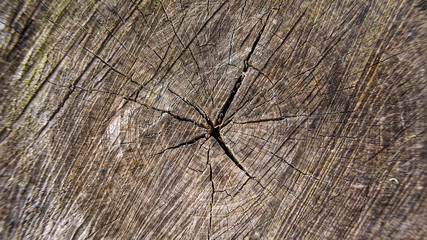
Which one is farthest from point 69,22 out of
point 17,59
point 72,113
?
point 72,113

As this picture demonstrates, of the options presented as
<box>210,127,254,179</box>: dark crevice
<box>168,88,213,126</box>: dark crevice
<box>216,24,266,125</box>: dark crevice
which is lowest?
<box>210,127,254,179</box>: dark crevice

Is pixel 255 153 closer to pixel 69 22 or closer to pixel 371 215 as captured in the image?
pixel 371 215

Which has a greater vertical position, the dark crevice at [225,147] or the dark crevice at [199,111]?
the dark crevice at [199,111]

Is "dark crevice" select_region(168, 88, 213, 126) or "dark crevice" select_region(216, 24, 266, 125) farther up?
"dark crevice" select_region(216, 24, 266, 125)

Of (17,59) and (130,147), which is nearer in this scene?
(17,59)

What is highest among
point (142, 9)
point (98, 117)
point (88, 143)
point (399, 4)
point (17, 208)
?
point (399, 4)

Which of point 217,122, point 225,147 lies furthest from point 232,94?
point 225,147

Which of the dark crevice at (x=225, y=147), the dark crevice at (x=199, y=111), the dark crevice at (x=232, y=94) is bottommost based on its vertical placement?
the dark crevice at (x=225, y=147)

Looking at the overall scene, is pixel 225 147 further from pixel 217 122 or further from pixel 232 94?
pixel 232 94
